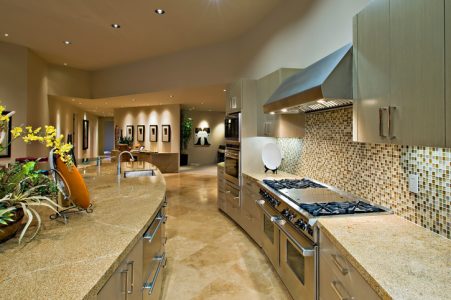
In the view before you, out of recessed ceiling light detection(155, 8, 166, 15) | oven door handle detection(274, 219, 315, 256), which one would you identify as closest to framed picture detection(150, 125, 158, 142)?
recessed ceiling light detection(155, 8, 166, 15)

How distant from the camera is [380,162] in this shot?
2053 millimetres

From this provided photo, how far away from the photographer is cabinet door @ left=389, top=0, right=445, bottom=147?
3.87ft

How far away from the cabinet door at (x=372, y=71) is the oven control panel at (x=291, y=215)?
69 centimetres

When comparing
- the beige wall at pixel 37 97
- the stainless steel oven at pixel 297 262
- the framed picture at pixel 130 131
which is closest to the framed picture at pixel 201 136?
the framed picture at pixel 130 131

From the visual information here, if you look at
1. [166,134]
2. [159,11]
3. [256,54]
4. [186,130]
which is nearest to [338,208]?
[256,54]

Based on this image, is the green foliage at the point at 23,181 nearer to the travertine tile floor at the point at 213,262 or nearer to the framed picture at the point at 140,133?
the travertine tile floor at the point at 213,262

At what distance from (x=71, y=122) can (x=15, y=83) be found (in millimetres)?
4750

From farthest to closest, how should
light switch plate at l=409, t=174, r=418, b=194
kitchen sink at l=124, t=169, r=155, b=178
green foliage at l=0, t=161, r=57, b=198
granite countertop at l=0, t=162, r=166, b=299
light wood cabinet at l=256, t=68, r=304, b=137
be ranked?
kitchen sink at l=124, t=169, r=155, b=178 < light wood cabinet at l=256, t=68, r=304, b=137 < light switch plate at l=409, t=174, r=418, b=194 < green foliage at l=0, t=161, r=57, b=198 < granite countertop at l=0, t=162, r=166, b=299

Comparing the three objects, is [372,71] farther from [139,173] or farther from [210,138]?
[210,138]

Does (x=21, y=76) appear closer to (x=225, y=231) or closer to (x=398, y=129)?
(x=225, y=231)

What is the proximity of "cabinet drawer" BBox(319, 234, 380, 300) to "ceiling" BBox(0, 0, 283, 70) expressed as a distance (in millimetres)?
3991

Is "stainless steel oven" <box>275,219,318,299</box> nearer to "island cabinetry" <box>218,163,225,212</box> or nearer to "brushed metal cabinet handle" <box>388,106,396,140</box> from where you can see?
"brushed metal cabinet handle" <box>388,106,396,140</box>

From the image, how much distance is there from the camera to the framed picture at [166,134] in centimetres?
1067

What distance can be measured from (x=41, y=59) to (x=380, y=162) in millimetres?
8877
